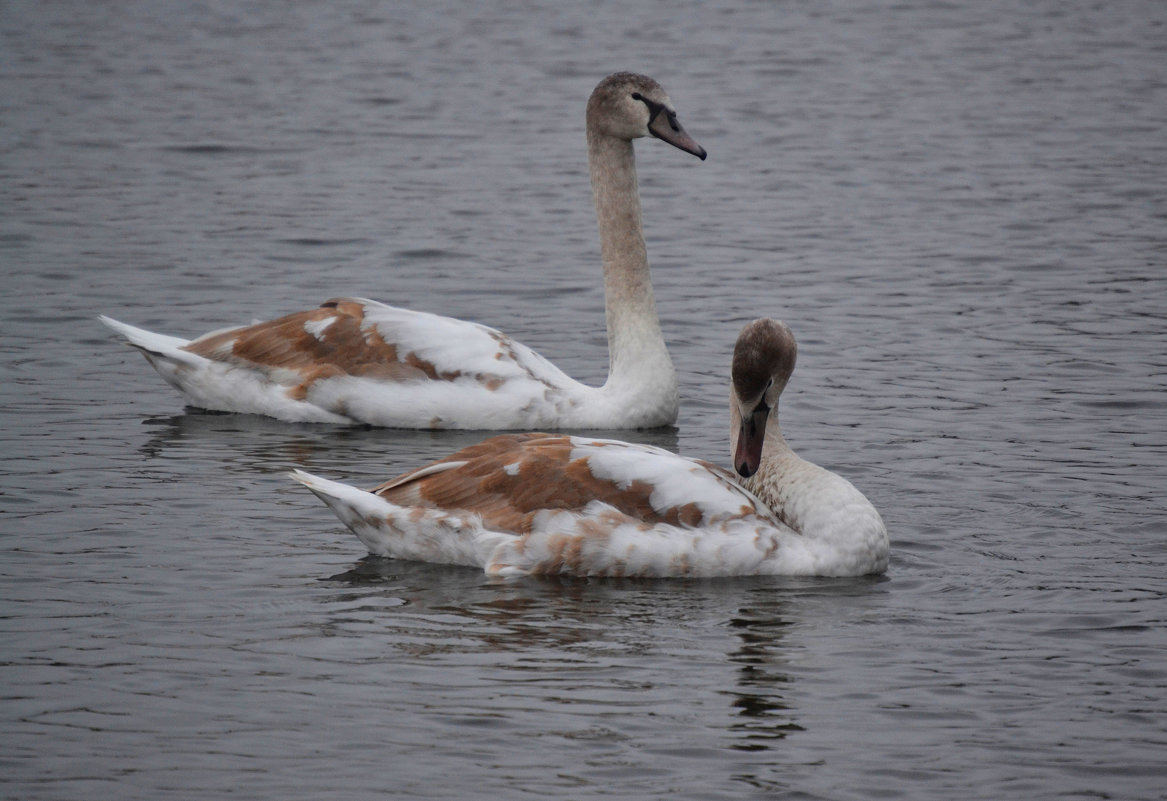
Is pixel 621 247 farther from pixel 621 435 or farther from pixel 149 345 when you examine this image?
pixel 149 345

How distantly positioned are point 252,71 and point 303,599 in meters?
19.4

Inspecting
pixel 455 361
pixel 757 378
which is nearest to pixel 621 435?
pixel 455 361

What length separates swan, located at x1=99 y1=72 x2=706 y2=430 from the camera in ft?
41.4

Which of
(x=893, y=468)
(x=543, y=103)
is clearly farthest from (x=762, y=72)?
(x=893, y=468)

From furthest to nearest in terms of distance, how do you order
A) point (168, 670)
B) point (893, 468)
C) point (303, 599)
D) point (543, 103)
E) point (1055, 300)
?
point (543, 103) < point (1055, 300) < point (893, 468) < point (303, 599) < point (168, 670)

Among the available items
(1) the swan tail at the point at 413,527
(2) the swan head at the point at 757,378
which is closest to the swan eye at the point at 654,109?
(2) the swan head at the point at 757,378

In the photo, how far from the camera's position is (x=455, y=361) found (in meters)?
12.6

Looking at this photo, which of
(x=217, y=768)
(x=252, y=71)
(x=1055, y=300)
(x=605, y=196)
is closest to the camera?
(x=217, y=768)

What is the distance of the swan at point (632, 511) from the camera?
9.55m

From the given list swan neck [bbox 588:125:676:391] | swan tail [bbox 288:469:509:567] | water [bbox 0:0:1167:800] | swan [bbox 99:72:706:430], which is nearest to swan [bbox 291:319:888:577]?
swan tail [bbox 288:469:509:567]

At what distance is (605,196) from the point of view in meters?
13.4

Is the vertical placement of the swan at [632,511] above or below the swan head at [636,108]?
below

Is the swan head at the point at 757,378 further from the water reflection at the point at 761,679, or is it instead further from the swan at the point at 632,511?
the water reflection at the point at 761,679

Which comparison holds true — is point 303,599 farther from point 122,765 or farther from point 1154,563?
point 1154,563
